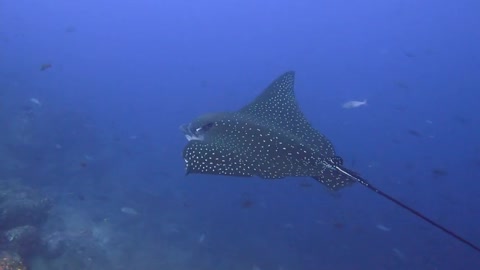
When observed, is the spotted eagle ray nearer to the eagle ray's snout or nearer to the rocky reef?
the eagle ray's snout

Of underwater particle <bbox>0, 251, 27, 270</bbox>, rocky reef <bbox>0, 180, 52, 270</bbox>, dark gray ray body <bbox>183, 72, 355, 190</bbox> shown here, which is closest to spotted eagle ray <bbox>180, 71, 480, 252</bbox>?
dark gray ray body <bbox>183, 72, 355, 190</bbox>

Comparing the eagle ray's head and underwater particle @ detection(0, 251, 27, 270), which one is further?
underwater particle @ detection(0, 251, 27, 270)

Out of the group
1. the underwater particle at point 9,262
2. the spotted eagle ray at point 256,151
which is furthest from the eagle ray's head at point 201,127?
→ the underwater particle at point 9,262

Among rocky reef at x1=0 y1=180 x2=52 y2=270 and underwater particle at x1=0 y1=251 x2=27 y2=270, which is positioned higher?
underwater particle at x1=0 y1=251 x2=27 y2=270

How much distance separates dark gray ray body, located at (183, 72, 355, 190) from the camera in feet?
15.7

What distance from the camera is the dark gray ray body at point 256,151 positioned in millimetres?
4773

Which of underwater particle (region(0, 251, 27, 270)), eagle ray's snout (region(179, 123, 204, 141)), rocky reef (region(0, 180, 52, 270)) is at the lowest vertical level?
rocky reef (region(0, 180, 52, 270))

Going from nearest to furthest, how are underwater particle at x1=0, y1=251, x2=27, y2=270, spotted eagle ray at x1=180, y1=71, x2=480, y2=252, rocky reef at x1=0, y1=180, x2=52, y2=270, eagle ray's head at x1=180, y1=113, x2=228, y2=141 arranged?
spotted eagle ray at x1=180, y1=71, x2=480, y2=252
eagle ray's head at x1=180, y1=113, x2=228, y2=141
underwater particle at x1=0, y1=251, x2=27, y2=270
rocky reef at x1=0, y1=180, x2=52, y2=270

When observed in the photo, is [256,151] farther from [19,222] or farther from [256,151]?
[19,222]

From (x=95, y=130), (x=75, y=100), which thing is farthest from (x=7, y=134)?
(x=75, y=100)

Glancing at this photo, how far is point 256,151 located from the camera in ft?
16.7

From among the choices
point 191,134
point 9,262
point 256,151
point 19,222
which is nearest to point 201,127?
point 191,134

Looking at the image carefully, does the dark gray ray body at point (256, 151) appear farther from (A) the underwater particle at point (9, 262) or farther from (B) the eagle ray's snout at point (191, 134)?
(A) the underwater particle at point (9, 262)

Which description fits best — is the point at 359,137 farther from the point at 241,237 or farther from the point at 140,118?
the point at 241,237
